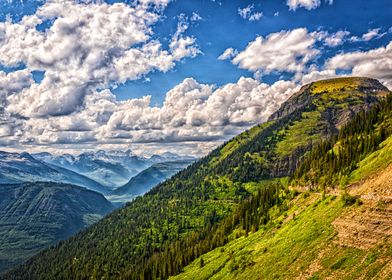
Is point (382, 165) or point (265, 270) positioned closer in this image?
point (265, 270)

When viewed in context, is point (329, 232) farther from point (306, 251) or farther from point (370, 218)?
point (370, 218)

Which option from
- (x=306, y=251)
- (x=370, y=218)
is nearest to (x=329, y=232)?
(x=306, y=251)

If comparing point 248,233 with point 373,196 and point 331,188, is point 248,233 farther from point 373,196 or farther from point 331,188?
point 373,196

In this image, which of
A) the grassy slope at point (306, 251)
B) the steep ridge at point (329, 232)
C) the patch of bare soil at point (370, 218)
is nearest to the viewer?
the grassy slope at point (306, 251)

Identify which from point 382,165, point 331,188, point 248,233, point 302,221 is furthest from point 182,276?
point 382,165

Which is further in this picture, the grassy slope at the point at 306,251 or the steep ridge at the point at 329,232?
the steep ridge at the point at 329,232

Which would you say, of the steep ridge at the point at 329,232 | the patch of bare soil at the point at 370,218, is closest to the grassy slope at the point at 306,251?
the steep ridge at the point at 329,232

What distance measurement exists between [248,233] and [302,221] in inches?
2120

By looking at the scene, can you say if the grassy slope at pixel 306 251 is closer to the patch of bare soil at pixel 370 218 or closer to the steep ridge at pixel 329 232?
the steep ridge at pixel 329 232

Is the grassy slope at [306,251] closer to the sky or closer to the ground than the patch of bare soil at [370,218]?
closer to the ground

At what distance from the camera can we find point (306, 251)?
95750 mm

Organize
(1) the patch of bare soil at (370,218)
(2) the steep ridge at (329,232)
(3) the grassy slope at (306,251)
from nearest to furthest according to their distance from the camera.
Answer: (3) the grassy slope at (306,251) → (2) the steep ridge at (329,232) → (1) the patch of bare soil at (370,218)

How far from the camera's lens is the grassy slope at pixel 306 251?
243ft

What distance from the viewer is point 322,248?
90438 mm
